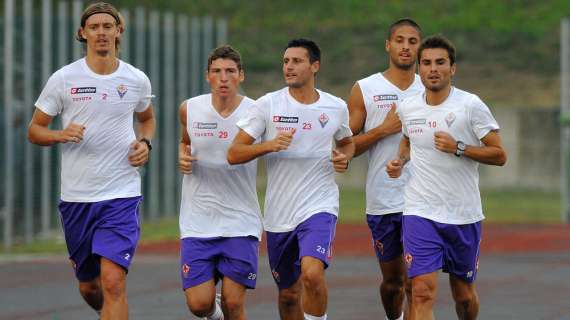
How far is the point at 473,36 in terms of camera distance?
37750 mm

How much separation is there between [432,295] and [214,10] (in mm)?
30838

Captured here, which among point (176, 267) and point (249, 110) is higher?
point (249, 110)

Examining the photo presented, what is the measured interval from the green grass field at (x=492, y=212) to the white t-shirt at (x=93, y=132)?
989cm

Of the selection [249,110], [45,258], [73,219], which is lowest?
[45,258]

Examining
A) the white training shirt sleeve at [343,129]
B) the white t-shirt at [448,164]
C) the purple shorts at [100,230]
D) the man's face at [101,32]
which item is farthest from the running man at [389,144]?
the man's face at [101,32]

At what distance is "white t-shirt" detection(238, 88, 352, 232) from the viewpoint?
1116 cm

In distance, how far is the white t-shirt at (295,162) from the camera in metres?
11.2

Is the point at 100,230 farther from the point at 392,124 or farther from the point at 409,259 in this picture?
the point at 392,124

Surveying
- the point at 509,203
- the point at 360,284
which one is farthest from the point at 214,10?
the point at 360,284

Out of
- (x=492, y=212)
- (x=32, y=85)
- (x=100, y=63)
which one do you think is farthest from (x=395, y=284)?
(x=492, y=212)

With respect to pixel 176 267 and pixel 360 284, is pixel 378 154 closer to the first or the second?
pixel 360 284

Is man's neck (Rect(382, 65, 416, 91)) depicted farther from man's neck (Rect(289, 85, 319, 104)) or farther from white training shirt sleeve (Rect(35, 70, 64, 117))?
white training shirt sleeve (Rect(35, 70, 64, 117))

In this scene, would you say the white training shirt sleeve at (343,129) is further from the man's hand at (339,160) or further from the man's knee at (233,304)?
the man's knee at (233,304)

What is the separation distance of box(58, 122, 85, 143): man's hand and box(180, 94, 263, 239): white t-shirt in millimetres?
897
